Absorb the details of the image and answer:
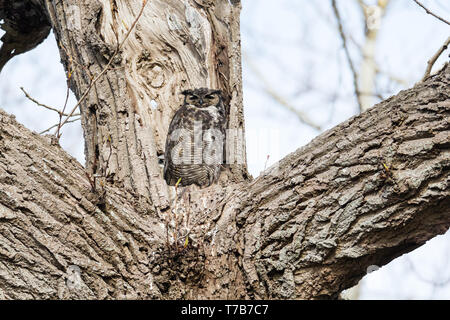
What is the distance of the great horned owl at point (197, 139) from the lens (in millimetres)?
3014

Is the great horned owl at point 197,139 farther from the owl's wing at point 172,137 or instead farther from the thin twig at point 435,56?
the thin twig at point 435,56

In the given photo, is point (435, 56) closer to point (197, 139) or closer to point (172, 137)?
point (172, 137)

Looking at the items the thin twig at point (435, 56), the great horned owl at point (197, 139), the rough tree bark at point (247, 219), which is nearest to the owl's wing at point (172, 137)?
the great horned owl at point (197, 139)

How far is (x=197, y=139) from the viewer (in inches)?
136

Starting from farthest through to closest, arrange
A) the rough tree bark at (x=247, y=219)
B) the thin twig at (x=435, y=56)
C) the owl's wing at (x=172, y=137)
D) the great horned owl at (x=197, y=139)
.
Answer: the great horned owl at (x=197, y=139) < the owl's wing at (x=172, y=137) < the thin twig at (x=435, y=56) < the rough tree bark at (x=247, y=219)

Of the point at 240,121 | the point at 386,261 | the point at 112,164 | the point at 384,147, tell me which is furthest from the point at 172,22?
the point at 386,261

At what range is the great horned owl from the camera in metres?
3.01

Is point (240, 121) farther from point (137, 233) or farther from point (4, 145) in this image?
point (4, 145)

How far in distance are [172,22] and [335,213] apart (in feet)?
5.25

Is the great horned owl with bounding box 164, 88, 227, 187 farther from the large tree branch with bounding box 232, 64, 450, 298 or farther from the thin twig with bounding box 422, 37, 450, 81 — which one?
the thin twig with bounding box 422, 37, 450, 81

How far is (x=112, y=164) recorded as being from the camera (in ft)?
7.62

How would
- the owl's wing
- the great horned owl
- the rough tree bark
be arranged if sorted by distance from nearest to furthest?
the rough tree bark < the owl's wing < the great horned owl

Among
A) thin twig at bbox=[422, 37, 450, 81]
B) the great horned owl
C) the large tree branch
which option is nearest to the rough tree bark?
the large tree branch
